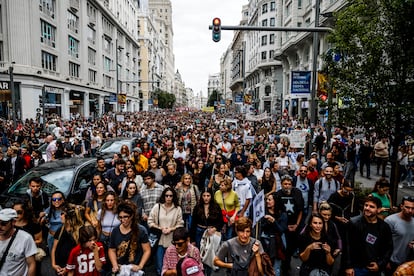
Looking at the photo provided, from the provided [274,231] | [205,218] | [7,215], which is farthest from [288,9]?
[7,215]

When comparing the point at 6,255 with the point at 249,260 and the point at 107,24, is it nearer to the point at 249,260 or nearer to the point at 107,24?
the point at 249,260

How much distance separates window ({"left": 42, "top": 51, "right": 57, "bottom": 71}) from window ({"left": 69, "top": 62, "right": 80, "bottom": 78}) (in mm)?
4538

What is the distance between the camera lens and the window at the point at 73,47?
40.5m

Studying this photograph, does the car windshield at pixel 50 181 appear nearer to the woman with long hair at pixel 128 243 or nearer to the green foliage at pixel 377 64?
the woman with long hair at pixel 128 243

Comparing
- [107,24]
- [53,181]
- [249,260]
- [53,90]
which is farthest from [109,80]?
[249,260]

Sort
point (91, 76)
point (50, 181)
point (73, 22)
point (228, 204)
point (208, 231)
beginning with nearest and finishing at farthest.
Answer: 1. point (208, 231)
2. point (228, 204)
3. point (50, 181)
4. point (73, 22)
5. point (91, 76)

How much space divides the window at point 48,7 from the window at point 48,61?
4.42m

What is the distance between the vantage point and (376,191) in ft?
16.9

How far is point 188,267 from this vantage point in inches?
128

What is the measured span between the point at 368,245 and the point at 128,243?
293cm

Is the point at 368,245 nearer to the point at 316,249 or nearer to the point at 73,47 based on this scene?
the point at 316,249

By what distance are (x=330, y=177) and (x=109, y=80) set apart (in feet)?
190

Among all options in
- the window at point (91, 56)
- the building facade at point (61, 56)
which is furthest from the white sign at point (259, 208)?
the window at point (91, 56)

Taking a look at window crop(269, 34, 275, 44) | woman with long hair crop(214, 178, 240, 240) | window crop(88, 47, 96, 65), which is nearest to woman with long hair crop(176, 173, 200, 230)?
woman with long hair crop(214, 178, 240, 240)
